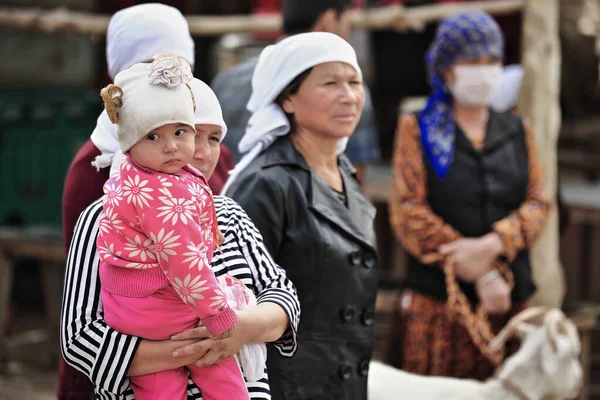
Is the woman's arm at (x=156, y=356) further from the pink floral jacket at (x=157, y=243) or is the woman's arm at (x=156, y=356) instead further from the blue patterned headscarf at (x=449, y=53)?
the blue patterned headscarf at (x=449, y=53)

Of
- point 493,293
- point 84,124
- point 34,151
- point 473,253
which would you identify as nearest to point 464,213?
point 473,253

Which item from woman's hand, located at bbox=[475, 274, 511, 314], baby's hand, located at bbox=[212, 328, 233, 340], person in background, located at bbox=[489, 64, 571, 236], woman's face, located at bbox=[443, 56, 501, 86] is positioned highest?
woman's face, located at bbox=[443, 56, 501, 86]

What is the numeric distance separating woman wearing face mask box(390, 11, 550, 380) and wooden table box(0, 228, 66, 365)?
9.85 ft


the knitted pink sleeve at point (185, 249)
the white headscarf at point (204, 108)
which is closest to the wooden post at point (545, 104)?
the white headscarf at point (204, 108)

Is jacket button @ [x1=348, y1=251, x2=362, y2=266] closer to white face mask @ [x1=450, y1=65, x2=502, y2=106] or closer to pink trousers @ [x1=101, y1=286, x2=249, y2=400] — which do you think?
pink trousers @ [x1=101, y1=286, x2=249, y2=400]

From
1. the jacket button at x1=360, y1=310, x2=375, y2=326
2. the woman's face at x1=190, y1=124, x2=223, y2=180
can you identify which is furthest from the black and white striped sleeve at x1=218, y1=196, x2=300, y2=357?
the jacket button at x1=360, y1=310, x2=375, y2=326

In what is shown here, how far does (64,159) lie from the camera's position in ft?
27.0

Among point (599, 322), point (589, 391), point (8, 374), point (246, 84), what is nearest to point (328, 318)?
point (246, 84)

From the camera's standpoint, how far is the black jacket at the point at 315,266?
10.5ft

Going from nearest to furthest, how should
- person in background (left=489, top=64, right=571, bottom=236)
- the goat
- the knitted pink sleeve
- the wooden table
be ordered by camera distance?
the knitted pink sleeve
the goat
person in background (left=489, top=64, right=571, bottom=236)
the wooden table

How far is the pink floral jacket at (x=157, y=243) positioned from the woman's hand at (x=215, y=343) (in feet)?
Answer: 0.10

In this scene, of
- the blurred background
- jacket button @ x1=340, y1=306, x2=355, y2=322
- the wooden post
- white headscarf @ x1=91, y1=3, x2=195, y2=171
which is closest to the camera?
jacket button @ x1=340, y1=306, x2=355, y2=322

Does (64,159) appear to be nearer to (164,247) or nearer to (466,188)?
(466,188)

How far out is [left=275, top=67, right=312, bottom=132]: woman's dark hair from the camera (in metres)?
3.38
